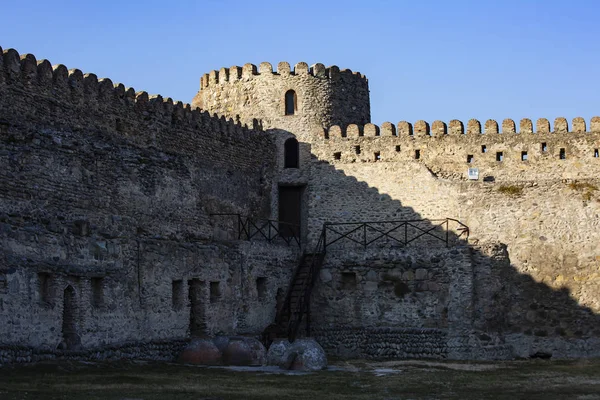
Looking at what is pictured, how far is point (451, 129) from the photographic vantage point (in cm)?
3144

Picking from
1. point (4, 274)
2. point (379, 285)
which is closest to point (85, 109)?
point (4, 274)

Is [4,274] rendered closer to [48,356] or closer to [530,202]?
[48,356]

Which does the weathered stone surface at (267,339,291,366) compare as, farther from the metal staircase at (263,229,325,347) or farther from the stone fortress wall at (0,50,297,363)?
the metal staircase at (263,229,325,347)

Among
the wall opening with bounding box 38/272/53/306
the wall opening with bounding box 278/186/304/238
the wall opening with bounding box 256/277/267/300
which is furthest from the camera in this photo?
the wall opening with bounding box 278/186/304/238

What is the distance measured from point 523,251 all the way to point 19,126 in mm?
13719

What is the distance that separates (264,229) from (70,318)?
10380mm

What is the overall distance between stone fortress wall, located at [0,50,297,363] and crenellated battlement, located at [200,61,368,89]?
313 cm

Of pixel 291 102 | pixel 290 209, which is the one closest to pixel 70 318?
pixel 290 209

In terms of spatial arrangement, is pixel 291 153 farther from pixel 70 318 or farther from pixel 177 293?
pixel 70 318

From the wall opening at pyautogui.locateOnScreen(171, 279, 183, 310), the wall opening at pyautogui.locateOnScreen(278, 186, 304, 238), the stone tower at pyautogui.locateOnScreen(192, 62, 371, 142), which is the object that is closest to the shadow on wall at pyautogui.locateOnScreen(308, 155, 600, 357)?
the wall opening at pyautogui.locateOnScreen(278, 186, 304, 238)

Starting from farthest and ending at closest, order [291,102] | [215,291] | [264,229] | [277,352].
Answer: [291,102] → [264,229] → [215,291] → [277,352]

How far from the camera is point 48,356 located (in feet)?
67.8

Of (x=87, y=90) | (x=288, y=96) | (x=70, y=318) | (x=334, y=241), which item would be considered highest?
(x=288, y=96)

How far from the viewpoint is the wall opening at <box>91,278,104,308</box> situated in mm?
22609
